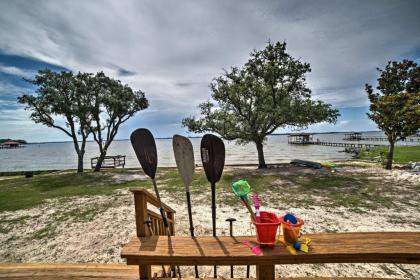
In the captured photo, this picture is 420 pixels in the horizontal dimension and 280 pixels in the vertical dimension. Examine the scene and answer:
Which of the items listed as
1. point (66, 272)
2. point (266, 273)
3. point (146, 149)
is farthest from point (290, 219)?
point (66, 272)

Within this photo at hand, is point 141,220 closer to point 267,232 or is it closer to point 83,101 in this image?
point 267,232

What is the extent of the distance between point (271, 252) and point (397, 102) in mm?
16947

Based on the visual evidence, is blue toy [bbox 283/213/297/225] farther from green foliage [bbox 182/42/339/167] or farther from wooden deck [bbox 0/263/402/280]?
green foliage [bbox 182/42/339/167]

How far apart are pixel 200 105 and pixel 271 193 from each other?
36.9 ft

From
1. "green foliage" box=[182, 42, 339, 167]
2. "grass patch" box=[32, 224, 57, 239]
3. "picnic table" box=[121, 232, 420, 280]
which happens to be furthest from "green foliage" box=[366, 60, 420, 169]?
"grass patch" box=[32, 224, 57, 239]

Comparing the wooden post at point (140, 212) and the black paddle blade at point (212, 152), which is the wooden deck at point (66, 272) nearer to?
the wooden post at point (140, 212)

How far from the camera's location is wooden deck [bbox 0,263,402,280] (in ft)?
9.95

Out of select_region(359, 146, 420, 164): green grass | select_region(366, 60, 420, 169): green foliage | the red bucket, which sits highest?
select_region(366, 60, 420, 169): green foliage

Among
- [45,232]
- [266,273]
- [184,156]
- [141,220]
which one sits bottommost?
[45,232]

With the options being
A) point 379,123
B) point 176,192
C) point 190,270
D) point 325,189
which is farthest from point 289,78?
point 190,270

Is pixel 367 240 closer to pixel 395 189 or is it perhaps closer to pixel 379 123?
pixel 395 189

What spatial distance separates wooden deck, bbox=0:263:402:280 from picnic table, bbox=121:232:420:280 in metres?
1.58

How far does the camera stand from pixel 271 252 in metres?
1.63

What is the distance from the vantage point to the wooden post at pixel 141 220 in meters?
1.96
